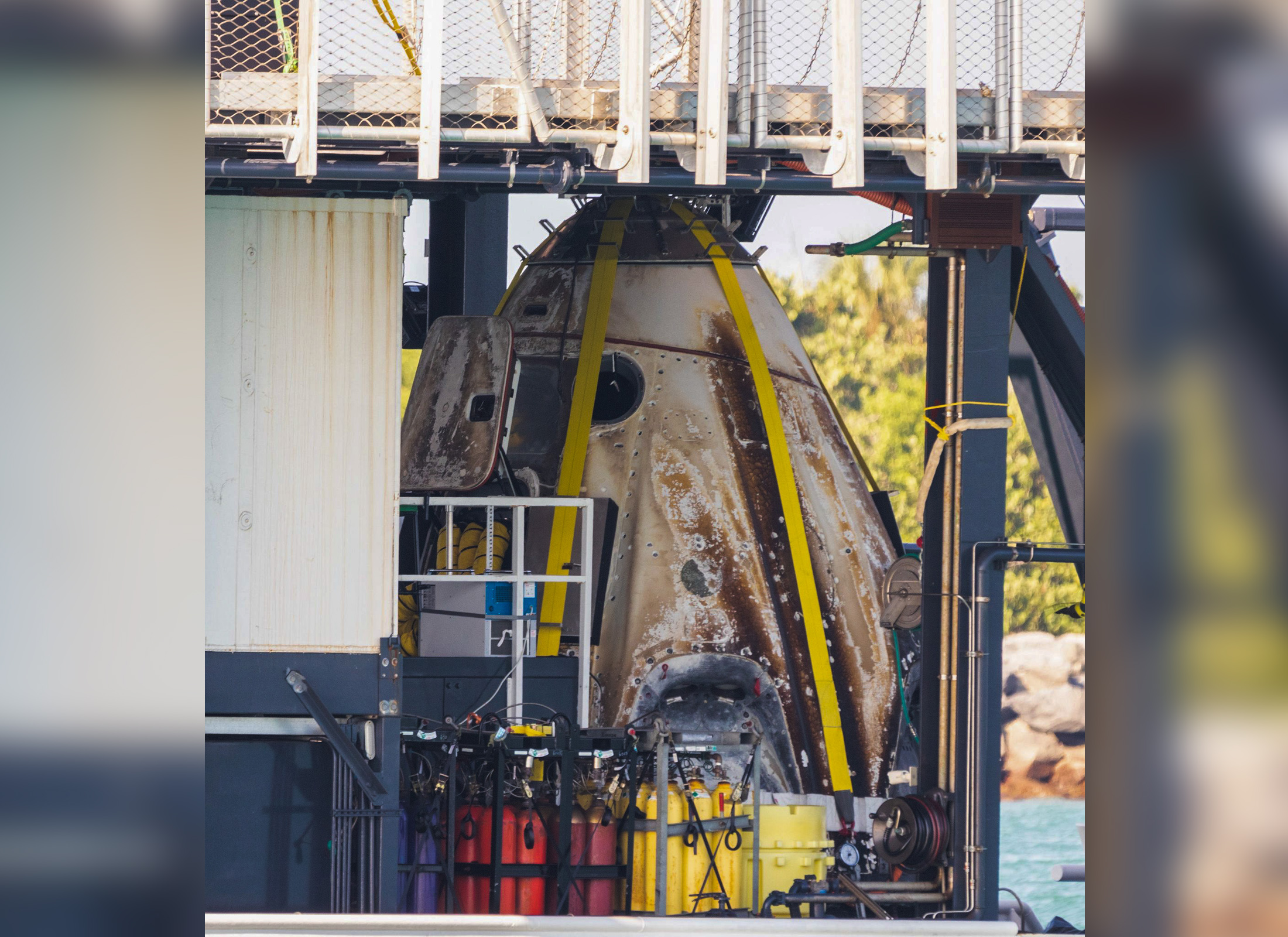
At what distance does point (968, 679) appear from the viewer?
9555 mm

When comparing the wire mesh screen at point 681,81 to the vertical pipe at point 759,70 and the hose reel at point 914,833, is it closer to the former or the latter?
the vertical pipe at point 759,70

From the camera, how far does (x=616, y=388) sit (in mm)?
12680

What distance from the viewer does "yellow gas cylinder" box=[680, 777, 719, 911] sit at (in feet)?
30.9

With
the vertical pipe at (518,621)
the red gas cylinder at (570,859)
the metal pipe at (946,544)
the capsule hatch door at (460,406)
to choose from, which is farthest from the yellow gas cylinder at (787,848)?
the capsule hatch door at (460,406)

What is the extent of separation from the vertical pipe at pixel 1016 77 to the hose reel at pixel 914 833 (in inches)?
187

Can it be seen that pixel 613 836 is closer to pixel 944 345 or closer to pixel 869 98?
pixel 944 345

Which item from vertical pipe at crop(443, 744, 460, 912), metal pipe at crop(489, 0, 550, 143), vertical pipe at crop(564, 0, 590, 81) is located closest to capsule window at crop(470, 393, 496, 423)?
vertical pipe at crop(443, 744, 460, 912)

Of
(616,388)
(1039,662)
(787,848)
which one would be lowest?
(1039,662)

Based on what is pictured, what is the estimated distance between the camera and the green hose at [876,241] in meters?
9.90

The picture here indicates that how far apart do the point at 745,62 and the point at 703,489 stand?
513cm

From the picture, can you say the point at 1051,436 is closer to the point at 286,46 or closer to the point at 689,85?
the point at 689,85

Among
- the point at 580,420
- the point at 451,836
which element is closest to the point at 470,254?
the point at 580,420

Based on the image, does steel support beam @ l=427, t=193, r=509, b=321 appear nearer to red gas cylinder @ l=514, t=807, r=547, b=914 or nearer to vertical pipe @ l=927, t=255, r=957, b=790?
vertical pipe @ l=927, t=255, r=957, b=790
